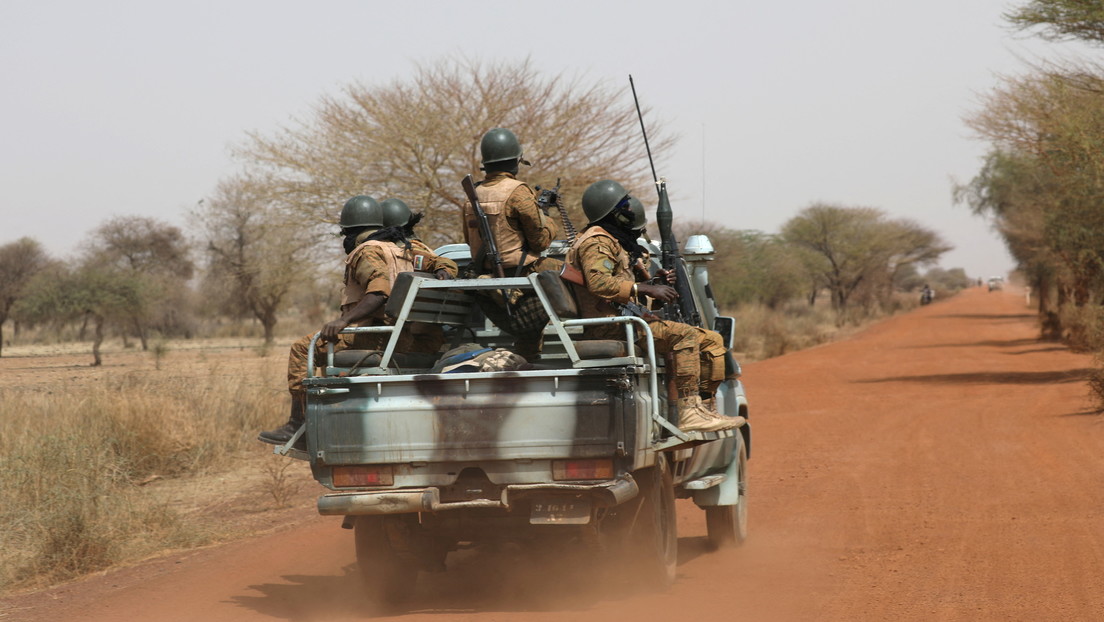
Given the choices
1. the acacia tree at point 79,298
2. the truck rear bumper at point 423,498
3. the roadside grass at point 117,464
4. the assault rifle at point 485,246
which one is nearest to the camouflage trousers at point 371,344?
the assault rifle at point 485,246

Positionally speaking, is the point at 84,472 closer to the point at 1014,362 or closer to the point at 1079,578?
the point at 1079,578

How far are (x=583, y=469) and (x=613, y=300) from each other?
1147 millimetres

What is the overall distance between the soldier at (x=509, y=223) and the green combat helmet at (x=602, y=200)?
0.45 m

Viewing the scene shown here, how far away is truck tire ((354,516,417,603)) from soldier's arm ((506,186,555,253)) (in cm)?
195

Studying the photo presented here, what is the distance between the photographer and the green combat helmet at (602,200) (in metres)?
7.02

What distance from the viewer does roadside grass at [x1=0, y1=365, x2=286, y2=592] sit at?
8.14m

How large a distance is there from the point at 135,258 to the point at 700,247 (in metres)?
55.1

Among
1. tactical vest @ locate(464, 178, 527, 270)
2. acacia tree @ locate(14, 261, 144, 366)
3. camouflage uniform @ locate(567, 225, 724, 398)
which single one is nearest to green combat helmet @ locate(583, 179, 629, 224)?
camouflage uniform @ locate(567, 225, 724, 398)

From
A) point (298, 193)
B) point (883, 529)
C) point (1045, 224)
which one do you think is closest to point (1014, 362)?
point (1045, 224)

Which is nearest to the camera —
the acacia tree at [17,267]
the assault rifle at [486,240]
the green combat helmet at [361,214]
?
the assault rifle at [486,240]

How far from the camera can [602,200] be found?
7.02 meters

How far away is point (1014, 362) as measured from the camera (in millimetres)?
26047

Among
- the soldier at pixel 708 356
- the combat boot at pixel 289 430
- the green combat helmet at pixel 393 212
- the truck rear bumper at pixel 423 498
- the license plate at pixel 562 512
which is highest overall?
the green combat helmet at pixel 393 212

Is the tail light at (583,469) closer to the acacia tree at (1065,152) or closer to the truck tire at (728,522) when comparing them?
the truck tire at (728,522)
